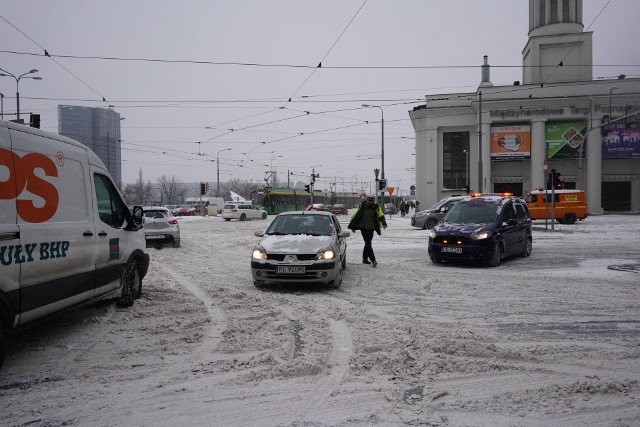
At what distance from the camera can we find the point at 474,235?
38.0ft

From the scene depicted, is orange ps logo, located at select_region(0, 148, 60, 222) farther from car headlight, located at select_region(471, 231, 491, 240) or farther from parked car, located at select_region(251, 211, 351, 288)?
car headlight, located at select_region(471, 231, 491, 240)

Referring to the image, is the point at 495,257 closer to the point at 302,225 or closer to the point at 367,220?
the point at 367,220

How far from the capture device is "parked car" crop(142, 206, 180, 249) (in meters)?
16.9

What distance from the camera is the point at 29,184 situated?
186 inches

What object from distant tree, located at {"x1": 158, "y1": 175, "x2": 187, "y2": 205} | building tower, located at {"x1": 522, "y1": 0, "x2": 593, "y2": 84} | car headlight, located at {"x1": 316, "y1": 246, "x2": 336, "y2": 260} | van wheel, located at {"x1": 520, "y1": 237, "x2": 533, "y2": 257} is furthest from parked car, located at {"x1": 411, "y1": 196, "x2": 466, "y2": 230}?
distant tree, located at {"x1": 158, "y1": 175, "x2": 187, "y2": 205}

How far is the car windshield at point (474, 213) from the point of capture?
12.4m

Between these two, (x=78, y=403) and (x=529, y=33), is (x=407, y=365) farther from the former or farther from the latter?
(x=529, y=33)

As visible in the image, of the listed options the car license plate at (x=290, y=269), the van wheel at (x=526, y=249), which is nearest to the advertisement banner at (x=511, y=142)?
the van wheel at (x=526, y=249)

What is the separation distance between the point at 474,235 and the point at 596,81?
3793 centimetres

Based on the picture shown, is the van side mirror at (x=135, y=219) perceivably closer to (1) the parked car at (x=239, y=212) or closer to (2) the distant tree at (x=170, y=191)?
(1) the parked car at (x=239, y=212)

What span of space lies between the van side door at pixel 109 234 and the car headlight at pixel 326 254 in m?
3.17

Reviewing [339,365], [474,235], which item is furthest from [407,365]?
[474,235]

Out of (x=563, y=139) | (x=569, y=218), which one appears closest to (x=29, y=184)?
(x=569, y=218)

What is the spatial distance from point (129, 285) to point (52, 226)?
8.28 ft
